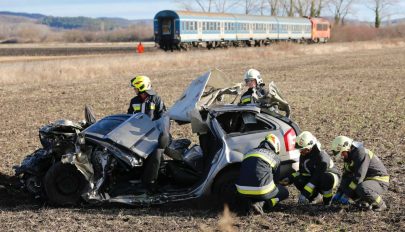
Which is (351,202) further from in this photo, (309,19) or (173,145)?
(309,19)

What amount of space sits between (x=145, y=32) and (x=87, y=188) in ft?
435

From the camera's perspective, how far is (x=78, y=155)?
7004 millimetres

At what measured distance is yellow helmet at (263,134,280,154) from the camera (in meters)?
6.71

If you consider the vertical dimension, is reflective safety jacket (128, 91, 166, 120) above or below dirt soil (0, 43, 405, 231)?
above

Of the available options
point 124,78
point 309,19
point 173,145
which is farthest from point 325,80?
point 309,19

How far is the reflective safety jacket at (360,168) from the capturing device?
6.77 m

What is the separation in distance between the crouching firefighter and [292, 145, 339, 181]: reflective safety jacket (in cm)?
45

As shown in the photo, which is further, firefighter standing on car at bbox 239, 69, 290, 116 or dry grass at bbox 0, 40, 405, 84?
dry grass at bbox 0, 40, 405, 84

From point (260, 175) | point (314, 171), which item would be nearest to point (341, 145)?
point (314, 171)

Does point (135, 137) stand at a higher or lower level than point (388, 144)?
higher

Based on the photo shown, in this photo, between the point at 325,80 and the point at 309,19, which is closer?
the point at 325,80

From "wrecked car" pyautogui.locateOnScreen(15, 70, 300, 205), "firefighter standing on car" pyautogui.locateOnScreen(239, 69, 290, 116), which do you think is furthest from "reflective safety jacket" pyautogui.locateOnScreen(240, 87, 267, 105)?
"wrecked car" pyautogui.locateOnScreen(15, 70, 300, 205)

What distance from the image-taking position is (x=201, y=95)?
25.2 ft

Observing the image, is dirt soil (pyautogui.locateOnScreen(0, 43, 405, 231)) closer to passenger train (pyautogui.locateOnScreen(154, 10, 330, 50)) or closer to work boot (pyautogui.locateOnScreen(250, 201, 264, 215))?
work boot (pyautogui.locateOnScreen(250, 201, 264, 215))
